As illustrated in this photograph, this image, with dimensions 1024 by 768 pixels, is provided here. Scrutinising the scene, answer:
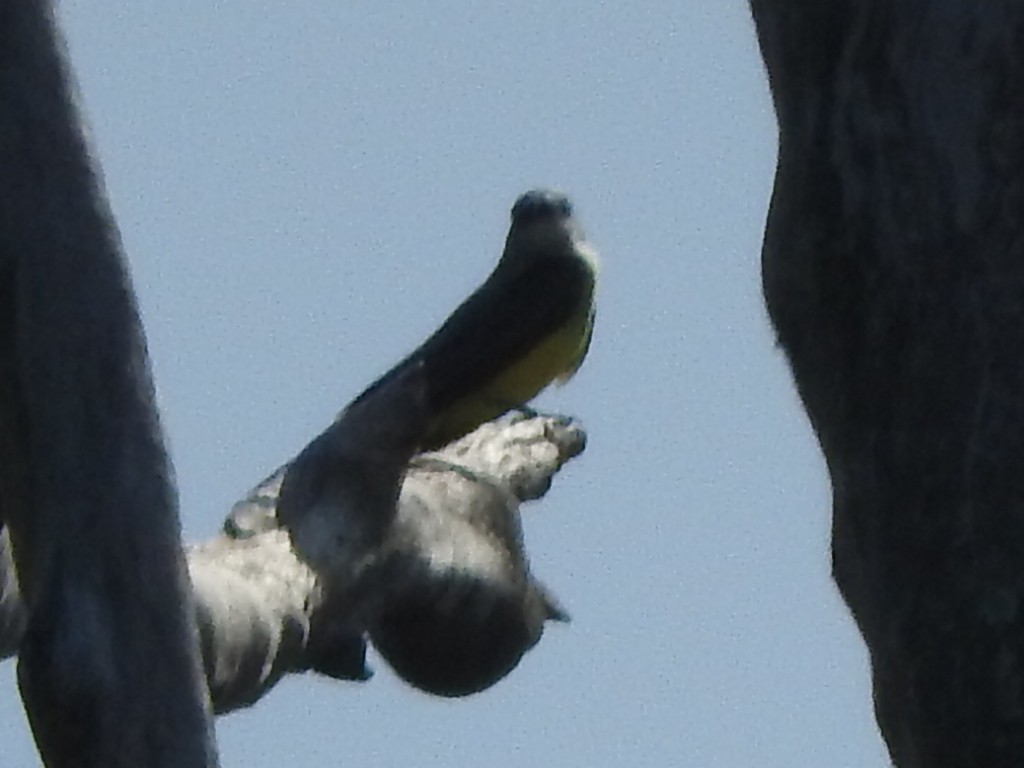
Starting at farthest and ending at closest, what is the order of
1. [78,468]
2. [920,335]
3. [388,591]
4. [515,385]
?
1. [515,385]
2. [388,591]
3. [78,468]
4. [920,335]

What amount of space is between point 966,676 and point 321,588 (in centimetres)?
131

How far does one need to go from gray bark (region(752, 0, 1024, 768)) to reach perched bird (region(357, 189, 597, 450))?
4.25 ft

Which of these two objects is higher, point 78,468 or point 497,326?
point 497,326

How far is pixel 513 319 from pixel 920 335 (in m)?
1.43

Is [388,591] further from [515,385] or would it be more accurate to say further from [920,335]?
[920,335]

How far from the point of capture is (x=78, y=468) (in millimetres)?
1715

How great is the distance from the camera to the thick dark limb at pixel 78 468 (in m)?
1.67

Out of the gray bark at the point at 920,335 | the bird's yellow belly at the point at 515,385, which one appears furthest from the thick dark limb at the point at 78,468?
the bird's yellow belly at the point at 515,385

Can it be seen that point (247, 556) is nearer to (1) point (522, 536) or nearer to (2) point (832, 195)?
(1) point (522, 536)

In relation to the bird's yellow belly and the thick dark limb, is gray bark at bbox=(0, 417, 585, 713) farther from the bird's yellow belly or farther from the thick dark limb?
the thick dark limb

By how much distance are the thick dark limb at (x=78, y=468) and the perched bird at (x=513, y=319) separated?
104cm

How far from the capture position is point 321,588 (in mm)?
2635

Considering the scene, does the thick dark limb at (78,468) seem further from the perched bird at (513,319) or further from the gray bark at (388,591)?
the perched bird at (513,319)

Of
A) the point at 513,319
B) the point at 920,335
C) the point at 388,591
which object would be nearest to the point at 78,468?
the point at 920,335
